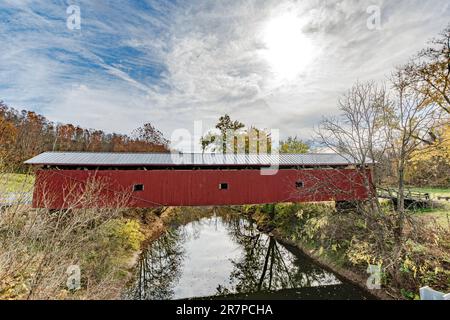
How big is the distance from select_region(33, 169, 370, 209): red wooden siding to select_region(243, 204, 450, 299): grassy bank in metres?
1.53

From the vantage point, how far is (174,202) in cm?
1022

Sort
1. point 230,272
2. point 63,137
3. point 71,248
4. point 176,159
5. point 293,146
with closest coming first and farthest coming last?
point 71,248, point 230,272, point 176,159, point 293,146, point 63,137

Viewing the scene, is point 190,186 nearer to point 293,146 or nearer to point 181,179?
point 181,179

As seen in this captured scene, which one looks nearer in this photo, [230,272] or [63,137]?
[230,272]

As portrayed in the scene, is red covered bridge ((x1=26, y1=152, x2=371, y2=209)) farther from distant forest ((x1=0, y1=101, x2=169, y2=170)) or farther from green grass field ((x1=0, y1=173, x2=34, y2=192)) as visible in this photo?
distant forest ((x1=0, y1=101, x2=169, y2=170))

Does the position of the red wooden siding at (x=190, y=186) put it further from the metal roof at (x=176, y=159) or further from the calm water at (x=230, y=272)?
the calm water at (x=230, y=272)

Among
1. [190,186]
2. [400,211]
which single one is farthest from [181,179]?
[400,211]

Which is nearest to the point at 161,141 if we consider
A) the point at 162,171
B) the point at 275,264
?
the point at 162,171

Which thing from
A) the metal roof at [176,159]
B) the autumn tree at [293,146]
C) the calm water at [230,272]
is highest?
the autumn tree at [293,146]

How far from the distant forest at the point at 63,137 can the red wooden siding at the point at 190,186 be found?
1647cm

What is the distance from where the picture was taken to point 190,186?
34.0 ft

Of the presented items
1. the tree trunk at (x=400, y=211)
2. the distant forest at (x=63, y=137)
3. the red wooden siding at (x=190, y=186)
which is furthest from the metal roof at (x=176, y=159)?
the distant forest at (x=63, y=137)

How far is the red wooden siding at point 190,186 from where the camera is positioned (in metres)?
9.58

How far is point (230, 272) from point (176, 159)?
5.50 m
